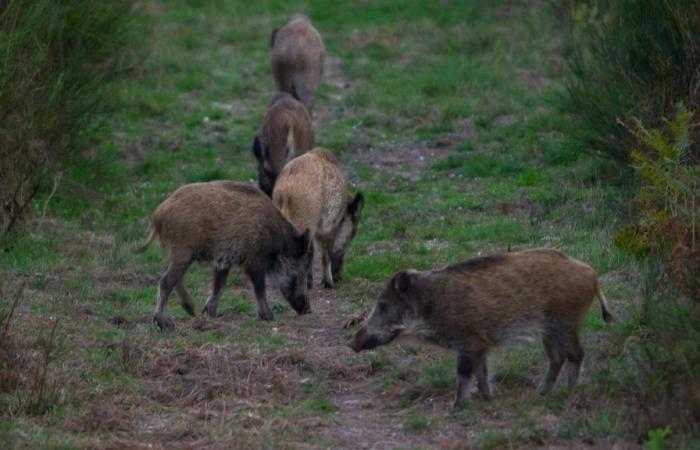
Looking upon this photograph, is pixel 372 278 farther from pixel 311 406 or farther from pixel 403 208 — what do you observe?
pixel 311 406

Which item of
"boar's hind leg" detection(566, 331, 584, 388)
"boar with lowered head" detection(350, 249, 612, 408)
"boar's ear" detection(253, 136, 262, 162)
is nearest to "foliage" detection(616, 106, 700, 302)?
"boar with lowered head" detection(350, 249, 612, 408)

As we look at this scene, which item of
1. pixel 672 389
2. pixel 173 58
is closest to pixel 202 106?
pixel 173 58

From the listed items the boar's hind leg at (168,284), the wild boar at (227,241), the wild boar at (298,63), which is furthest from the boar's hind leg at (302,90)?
the boar's hind leg at (168,284)

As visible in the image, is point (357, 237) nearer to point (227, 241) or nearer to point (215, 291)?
point (215, 291)

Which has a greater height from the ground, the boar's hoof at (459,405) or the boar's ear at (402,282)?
the boar's ear at (402,282)

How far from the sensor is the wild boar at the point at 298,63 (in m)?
18.2

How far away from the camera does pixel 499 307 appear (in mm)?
8320

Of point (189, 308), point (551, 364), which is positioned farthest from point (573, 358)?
point (189, 308)

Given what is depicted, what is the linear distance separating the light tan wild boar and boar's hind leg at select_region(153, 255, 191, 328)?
63.1 inches

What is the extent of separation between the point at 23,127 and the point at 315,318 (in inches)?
148

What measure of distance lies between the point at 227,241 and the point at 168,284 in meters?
0.58

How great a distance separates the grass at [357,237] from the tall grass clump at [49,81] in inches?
19.7

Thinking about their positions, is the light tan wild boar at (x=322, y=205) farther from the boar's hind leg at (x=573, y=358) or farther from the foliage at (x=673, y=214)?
the boar's hind leg at (x=573, y=358)

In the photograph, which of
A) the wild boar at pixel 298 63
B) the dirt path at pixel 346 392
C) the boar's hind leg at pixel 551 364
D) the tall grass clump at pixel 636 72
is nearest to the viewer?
the dirt path at pixel 346 392
